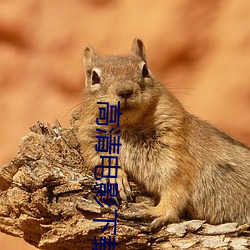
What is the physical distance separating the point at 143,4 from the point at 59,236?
1.27 m

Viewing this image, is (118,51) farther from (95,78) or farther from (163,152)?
(163,152)

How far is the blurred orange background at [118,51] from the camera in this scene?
7.59 ft

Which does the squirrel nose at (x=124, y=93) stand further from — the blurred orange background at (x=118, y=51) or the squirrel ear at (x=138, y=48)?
the blurred orange background at (x=118, y=51)

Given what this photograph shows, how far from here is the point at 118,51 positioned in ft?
7.68

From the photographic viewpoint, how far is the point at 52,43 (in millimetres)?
2420

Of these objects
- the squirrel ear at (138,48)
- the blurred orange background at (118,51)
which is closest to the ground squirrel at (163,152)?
the squirrel ear at (138,48)

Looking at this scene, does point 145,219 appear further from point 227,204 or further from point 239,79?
point 239,79

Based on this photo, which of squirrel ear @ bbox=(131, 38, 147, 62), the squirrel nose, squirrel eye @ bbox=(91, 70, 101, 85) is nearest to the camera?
the squirrel nose

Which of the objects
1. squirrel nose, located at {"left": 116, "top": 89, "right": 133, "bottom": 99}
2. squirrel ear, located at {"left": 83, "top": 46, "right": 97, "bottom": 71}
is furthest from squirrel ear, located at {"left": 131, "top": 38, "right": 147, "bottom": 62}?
squirrel nose, located at {"left": 116, "top": 89, "right": 133, "bottom": 99}

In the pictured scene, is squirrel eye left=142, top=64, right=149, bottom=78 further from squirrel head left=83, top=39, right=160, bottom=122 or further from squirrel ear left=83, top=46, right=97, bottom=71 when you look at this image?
squirrel ear left=83, top=46, right=97, bottom=71

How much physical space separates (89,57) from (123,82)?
285 millimetres

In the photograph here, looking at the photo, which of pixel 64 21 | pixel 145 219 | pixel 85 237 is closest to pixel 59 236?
pixel 85 237

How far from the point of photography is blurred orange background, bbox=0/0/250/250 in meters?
2.31

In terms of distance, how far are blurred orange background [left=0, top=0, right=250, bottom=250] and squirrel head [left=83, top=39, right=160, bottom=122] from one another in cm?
78
